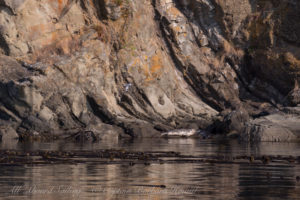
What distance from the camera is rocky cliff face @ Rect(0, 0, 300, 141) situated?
143ft

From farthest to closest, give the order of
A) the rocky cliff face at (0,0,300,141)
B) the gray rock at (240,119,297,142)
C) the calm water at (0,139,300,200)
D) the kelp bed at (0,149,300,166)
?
1. the rocky cliff face at (0,0,300,141)
2. the gray rock at (240,119,297,142)
3. the kelp bed at (0,149,300,166)
4. the calm water at (0,139,300,200)

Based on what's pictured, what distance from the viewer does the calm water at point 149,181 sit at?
12688 millimetres

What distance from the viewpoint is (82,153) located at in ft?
83.9

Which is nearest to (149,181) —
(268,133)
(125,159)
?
(125,159)

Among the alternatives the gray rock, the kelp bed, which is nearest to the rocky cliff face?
the gray rock

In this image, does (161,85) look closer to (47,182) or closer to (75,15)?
(75,15)

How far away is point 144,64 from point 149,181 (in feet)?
125

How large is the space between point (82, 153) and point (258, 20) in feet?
121

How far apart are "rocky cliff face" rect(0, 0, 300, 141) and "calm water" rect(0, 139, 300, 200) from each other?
72.3 ft

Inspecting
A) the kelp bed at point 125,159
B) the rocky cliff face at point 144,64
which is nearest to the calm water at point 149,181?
the kelp bed at point 125,159

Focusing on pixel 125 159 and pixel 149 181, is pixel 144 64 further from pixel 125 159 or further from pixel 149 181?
pixel 149 181

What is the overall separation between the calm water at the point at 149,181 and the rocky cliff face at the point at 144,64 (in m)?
22.0

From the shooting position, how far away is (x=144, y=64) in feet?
173

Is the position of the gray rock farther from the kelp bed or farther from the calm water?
the calm water
